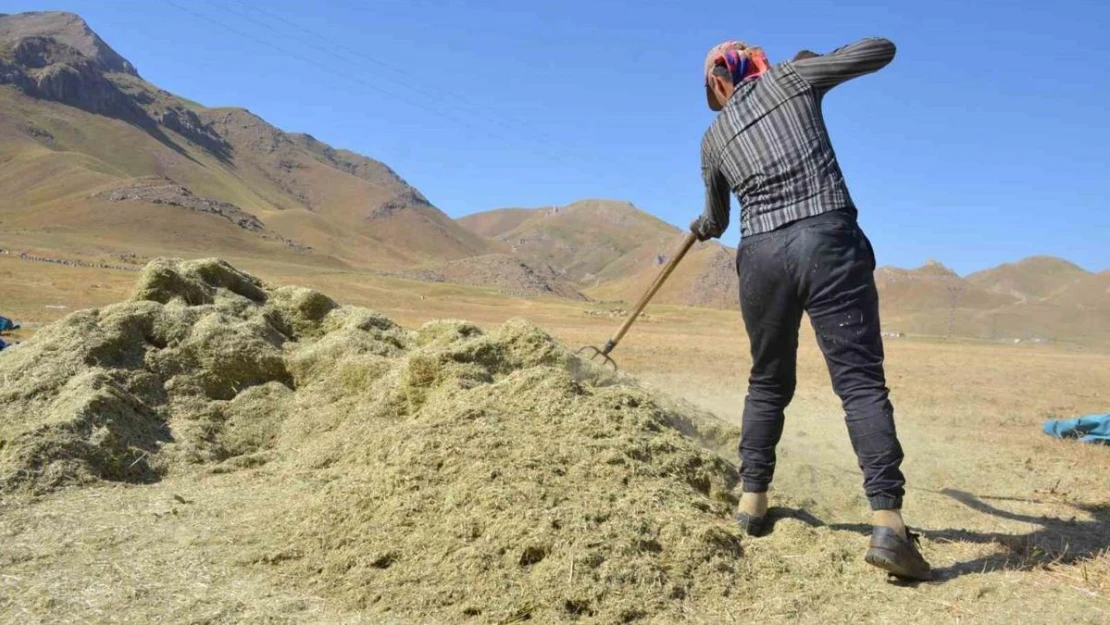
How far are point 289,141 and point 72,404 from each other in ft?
546

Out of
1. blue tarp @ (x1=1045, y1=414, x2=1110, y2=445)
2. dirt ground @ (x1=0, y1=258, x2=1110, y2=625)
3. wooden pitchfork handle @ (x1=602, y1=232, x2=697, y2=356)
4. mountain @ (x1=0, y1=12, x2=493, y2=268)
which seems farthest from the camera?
mountain @ (x1=0, y1=12, x2=493, y2=268)

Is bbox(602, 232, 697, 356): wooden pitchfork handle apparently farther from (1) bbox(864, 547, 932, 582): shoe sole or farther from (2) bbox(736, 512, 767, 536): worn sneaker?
(1) bbox(864, 547, 932, 582): shoe sole

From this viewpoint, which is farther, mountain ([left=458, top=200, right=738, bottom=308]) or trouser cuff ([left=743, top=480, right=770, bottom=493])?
mountain ([left=458, top=200, right=738, bottom=308])

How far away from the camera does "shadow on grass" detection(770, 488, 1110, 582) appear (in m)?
2.88

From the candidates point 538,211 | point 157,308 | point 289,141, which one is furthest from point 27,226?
point 538,211

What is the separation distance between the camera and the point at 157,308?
5.13m

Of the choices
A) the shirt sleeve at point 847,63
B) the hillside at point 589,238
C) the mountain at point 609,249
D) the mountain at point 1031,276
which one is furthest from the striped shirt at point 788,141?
the hillside at point 589,238

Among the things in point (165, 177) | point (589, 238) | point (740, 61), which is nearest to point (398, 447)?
point (740, 61)

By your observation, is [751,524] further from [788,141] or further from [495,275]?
[495,275]

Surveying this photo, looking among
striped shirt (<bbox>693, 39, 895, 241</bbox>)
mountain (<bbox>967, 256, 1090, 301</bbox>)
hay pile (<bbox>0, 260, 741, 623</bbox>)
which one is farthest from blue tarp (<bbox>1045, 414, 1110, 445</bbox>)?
mountain (<bbox>967, 256, 1090, 301</bbox>)

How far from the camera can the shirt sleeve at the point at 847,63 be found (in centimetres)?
288

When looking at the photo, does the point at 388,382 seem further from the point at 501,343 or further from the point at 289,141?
the point at 289,141

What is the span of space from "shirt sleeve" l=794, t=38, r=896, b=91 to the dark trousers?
0.54m

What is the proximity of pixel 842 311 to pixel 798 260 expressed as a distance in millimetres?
239
